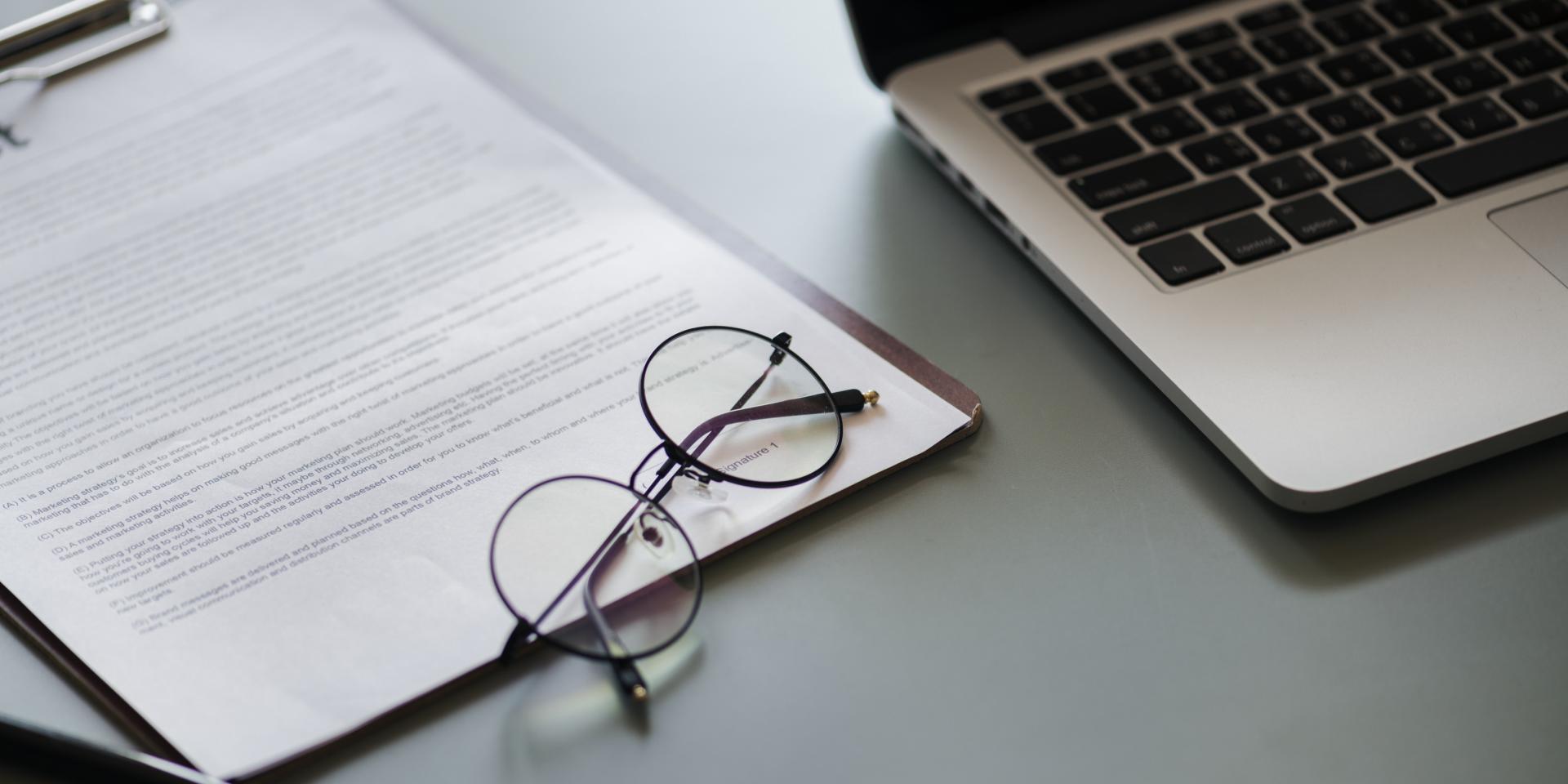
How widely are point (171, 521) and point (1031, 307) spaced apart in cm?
42

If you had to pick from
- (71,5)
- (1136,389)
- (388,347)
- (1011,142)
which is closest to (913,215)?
(1011,142)

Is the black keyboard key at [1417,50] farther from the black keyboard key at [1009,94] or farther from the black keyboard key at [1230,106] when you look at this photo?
the black keyboard key at [1009,94]

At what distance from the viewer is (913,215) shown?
2.31 feet

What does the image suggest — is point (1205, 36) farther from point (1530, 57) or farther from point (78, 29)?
point (78, 29)

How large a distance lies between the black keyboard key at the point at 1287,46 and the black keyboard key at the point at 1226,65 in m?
0.01

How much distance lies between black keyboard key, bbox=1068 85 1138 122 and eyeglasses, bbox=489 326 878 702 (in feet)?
0.78

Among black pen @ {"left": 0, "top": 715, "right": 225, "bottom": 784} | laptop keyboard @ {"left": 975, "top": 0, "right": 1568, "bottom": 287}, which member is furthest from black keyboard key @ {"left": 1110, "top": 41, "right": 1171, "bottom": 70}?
black pen @ {"left": 0, "top": 715, "right": 225, "bottom": 784}

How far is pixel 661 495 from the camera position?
53 cm

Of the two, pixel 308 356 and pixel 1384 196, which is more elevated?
pixel 308 356

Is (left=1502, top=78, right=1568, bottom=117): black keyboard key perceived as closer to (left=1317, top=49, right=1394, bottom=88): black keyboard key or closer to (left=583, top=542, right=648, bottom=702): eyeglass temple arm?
(left=1317, top=49, right=1394, bottom=88): black keyboard key

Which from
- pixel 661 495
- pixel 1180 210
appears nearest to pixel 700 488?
pixel 661 495

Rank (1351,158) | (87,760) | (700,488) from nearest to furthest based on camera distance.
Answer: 1. (87,760)
2. (700,488)
3. (1351,158)

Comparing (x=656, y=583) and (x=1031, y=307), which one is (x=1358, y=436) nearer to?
(x=1031, y=307)

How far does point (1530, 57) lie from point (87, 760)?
0.78 metres
